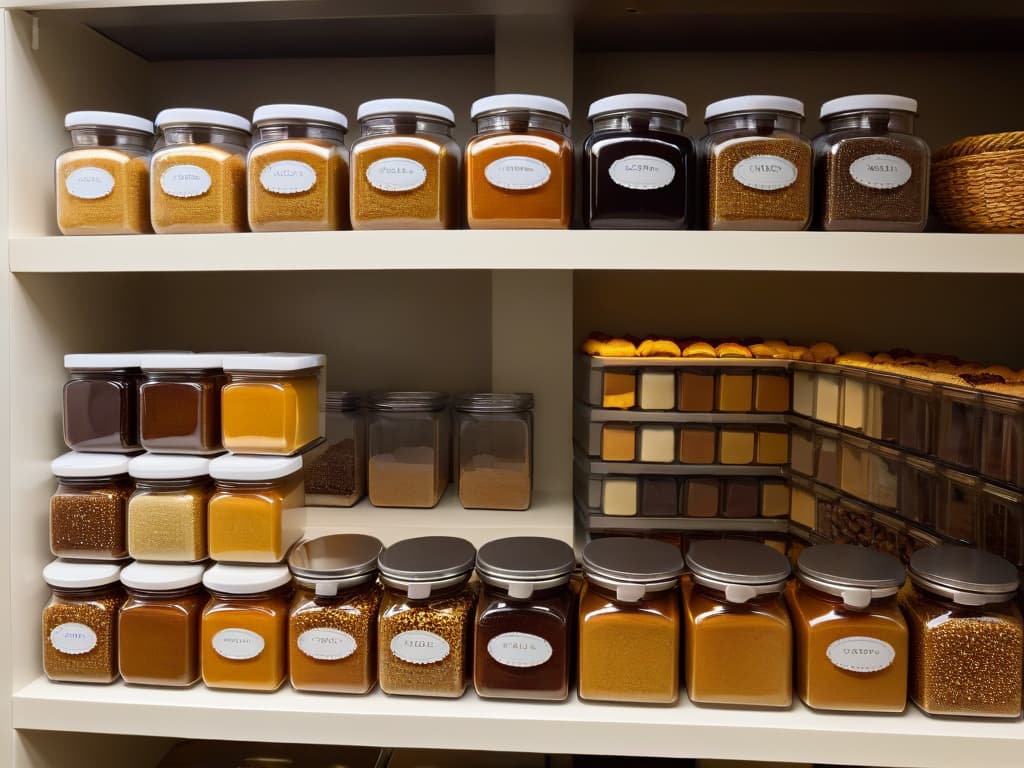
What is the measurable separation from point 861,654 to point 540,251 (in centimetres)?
64

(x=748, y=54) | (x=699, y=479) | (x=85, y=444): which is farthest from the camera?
(x=748, y=54)

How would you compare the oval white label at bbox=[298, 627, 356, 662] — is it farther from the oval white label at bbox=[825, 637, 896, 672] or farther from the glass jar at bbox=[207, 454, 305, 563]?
the oval white label at bbox=[825, 637, 896, 672]

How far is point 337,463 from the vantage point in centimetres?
120

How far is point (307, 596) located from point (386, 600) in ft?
0.36

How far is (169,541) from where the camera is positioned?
950mm

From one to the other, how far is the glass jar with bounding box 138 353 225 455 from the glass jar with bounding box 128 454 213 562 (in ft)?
0.07

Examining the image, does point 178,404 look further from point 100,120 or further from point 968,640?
point 968,640

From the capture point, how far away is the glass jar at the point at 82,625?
95 centimetres

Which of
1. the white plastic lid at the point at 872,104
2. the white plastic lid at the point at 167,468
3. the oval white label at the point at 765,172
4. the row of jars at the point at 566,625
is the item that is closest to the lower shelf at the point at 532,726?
the row of jars at the point at 566,625

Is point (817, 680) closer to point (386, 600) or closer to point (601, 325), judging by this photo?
point (386, 600)

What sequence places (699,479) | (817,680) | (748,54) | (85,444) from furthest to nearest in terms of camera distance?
1. (748,54)
2. (699,479)
3. (85,444)
4. (817,680)

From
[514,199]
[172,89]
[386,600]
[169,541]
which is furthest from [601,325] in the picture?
[172,89]

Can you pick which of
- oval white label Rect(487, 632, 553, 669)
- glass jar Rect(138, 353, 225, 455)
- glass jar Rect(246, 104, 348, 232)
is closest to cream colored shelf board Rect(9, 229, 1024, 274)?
glass jar Rect(246, 104, 348, 232)

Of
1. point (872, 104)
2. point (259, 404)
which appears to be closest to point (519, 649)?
point (259, 404)
